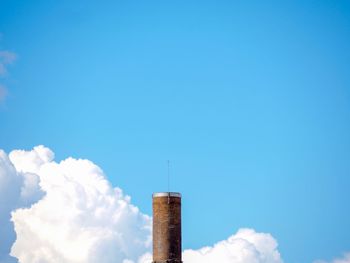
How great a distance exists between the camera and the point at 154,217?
65500 millimetres

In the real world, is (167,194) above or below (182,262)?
above

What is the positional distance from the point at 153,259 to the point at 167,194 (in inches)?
182

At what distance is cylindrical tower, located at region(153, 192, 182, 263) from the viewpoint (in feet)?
212

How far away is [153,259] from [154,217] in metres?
2.94

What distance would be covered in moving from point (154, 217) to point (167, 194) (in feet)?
6.10

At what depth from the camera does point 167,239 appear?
212 ft

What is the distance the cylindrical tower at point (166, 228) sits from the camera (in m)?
64.6

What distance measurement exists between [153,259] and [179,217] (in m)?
3.48

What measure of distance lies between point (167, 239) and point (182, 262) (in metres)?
2.10

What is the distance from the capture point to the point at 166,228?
2549 inches

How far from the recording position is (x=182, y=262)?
A: 214 feet

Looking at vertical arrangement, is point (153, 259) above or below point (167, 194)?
below

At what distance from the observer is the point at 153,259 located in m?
64.8

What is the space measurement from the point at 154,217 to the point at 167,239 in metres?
1.92
